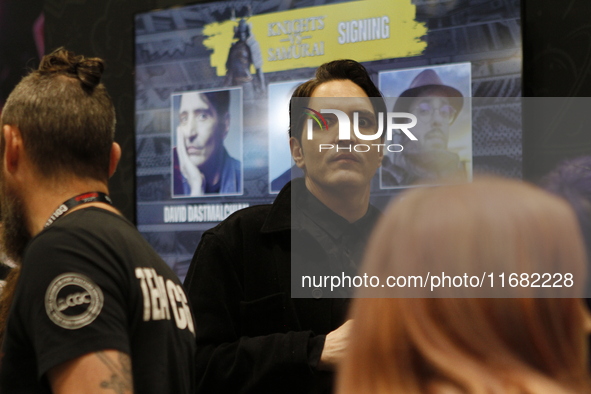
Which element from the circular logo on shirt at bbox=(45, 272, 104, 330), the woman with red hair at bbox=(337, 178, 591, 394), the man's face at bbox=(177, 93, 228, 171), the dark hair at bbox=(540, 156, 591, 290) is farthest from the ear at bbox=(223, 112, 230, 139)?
the woman with red hair at bbox=(337, 178, 591, 394)

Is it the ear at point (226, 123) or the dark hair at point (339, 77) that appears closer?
the dark hair at point (339, 77)

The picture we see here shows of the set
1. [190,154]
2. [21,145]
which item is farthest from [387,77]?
[21,145]

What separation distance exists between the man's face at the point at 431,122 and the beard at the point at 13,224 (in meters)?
1.42

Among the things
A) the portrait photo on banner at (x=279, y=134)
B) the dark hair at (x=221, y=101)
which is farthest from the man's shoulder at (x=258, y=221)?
the dark hair at (x=221, y=101)

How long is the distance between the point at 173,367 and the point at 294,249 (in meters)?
0.57

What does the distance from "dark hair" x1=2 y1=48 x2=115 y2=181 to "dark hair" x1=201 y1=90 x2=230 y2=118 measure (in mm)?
1378

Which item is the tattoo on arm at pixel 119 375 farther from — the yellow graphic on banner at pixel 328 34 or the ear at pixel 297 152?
the yellow graphic on banner at pixel 328 34

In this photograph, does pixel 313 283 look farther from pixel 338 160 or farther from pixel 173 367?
pixel 173 367

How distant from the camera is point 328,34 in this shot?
8.71 ft

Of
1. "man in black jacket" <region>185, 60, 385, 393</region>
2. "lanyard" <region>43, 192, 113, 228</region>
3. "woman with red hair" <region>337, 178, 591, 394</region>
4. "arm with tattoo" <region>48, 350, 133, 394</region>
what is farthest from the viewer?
"man in black jacket" <region>185, 60, 385, 393</region>

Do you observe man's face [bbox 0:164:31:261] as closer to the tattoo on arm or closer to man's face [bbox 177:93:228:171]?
the tattoo on arm

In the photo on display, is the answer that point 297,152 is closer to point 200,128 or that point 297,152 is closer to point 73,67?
point 73,67

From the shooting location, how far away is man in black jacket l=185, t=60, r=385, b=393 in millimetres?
1643

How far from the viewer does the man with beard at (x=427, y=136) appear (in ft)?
7.82
